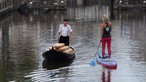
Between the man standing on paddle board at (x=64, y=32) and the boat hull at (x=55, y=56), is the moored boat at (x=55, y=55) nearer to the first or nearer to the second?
the boat hull at (x=55, y=56)

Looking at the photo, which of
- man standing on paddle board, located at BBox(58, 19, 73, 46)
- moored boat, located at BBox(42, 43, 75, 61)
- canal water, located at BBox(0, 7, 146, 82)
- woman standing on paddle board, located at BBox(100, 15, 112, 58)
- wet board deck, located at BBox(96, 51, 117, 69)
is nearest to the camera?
canal water, located at BBox(0, 7, 146, 82)

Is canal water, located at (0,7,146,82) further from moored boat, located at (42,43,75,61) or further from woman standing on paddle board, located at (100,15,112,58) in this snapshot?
woman standing on paddle board, located at (100,15,112,58)

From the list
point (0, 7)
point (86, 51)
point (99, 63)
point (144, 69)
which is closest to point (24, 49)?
point (86, 51)

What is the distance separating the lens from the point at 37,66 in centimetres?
2003

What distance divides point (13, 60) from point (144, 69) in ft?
21.6

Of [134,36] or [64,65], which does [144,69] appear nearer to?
[64,65]

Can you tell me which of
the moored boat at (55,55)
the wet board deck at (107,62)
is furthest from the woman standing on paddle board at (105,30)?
the moored boat at (55,55)

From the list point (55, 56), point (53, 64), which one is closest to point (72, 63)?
point (53, 64)

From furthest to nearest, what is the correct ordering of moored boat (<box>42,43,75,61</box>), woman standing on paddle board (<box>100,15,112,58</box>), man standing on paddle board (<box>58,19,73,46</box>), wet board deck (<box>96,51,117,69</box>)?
man standing on paddle board (<box>58,19,73,46</box>), moored boat (<box>42,43,75,61</box>), woman standing on paddle board (<box>100,15,112,58</box>), wet board deck (<box>96,51,117,69</box>)

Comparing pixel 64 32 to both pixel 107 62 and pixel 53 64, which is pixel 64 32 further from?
pixel 107 62

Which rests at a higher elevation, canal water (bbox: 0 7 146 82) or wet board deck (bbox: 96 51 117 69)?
Result: wet board deck (bbox: 96 51 117 69)

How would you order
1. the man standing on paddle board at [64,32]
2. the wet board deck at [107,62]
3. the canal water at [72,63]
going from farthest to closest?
the man standing on paddle board at [64,32] → the wet board deck at [107,62] → the canal water at [72,63]

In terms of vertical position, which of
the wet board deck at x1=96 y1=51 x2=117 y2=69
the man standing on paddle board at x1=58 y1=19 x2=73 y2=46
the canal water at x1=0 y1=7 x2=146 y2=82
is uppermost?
the man standing on paddle board at x1=58 y1=19 x2=73 y2=46

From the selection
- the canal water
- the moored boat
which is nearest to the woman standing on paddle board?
the canal water
